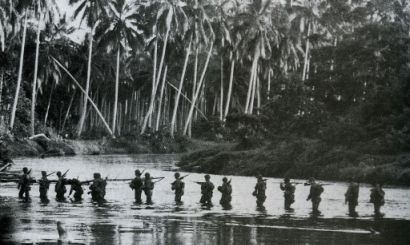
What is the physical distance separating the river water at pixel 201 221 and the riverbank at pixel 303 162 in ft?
4.30

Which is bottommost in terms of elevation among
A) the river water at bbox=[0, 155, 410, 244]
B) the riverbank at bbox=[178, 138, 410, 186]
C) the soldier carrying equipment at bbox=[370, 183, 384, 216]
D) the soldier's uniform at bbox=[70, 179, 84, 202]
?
the river water at bbox=[0, 155, 410, 244]

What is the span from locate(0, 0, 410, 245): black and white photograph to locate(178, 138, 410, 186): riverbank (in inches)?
4.2

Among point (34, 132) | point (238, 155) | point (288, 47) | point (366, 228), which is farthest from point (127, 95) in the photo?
point (366, 228)

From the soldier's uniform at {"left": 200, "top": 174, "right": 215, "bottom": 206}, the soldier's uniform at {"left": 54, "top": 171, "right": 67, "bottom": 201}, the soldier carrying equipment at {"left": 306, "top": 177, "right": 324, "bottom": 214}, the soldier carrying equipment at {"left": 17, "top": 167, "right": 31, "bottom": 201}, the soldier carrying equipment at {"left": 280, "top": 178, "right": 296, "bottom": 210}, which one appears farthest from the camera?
the soldier's uniform at {"left": 54, "top": 171, "right": 67, "bottom": 201}

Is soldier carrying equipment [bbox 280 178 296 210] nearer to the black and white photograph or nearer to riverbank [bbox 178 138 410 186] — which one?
the black and white photograph

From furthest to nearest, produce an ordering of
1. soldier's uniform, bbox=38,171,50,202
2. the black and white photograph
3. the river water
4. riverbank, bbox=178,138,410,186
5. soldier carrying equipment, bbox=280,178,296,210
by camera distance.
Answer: riverbank, bbox=178,138,410,186, soldier's uniform, bbox=38,171,50,202, soldier carrying equipment, bbox=280,178,296,210, the black and white photograph, the river water

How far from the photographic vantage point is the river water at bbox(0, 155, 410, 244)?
17375mm

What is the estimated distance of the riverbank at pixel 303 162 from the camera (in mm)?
31741

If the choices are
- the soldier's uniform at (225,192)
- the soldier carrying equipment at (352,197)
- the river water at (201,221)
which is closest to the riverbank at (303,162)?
the river water at (201,221)

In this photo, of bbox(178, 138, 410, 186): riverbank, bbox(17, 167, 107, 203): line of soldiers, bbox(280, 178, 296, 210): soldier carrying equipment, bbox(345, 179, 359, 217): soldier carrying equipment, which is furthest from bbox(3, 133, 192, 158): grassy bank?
bbox(345, 179, 359, 217): soldier carrying equipment

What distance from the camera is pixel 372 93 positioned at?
3772 centimetres

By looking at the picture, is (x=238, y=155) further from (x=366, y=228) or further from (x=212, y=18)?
(x=212, y=18)

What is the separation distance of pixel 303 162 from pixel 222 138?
3861 centimetres

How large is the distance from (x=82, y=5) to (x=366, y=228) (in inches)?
2170
